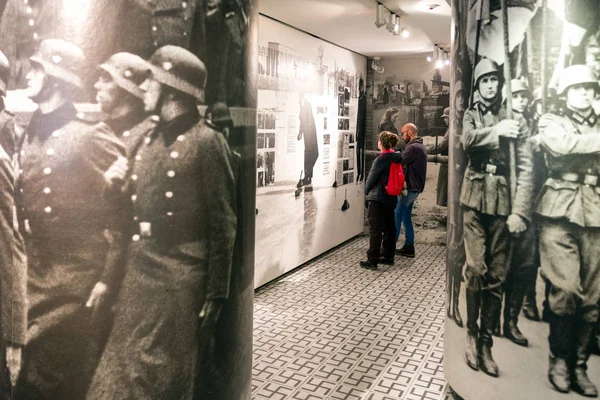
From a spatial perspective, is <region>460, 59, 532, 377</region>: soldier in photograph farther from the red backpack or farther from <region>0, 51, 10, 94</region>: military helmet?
the red backpack

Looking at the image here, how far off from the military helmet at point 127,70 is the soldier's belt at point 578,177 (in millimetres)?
2181

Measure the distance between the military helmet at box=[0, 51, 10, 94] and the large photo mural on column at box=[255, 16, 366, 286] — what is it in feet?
14.8

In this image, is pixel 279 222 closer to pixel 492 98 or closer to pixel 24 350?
pixel 492 98

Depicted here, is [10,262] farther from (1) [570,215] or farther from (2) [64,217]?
(1) [570,215]

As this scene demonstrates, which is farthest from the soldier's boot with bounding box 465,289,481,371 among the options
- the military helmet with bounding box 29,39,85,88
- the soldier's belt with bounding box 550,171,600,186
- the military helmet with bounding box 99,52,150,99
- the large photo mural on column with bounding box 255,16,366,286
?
the large photo mural on column with bounding box 255,16,366,286

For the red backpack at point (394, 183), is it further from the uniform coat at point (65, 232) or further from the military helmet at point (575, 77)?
the uniform coat at point (65, 232)

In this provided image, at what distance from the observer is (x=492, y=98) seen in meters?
3.13

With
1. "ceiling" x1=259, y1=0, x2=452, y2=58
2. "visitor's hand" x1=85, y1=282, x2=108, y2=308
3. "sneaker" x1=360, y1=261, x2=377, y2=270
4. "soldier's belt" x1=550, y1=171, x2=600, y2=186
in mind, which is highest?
"ceiling" x1=259, y1=0, x2=452, y2=58

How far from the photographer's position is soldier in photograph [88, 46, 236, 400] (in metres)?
1.78

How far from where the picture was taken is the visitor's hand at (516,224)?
121 inches

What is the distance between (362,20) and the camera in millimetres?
6961

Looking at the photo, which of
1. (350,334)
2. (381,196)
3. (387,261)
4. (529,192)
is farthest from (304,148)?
(529,192)

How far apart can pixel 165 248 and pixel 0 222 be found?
54cm

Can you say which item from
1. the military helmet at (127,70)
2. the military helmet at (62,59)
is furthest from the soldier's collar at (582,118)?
the military helmet at (62,59)
